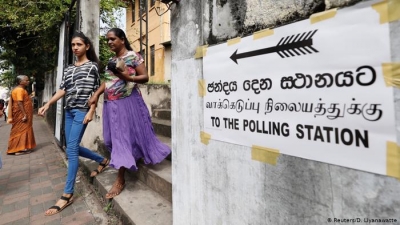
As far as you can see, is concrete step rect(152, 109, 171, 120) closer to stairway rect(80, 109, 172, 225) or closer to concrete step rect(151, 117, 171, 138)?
concrete step rect(151, 117, 171, 138)

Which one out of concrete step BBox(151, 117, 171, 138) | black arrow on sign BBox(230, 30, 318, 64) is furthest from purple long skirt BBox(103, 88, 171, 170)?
black arrow on sign BBox(230, 30, 318, 64)

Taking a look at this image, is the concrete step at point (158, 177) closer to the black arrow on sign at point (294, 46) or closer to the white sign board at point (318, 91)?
the white sign board at point (318, 91)

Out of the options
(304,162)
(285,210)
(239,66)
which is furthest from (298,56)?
(285,210)

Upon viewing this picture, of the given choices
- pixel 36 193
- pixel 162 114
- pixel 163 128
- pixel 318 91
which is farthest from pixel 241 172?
pixel 162 114

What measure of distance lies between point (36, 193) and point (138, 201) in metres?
1.68

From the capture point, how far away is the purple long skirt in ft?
8.07

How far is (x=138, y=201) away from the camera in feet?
7.96

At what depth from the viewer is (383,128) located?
839 mm

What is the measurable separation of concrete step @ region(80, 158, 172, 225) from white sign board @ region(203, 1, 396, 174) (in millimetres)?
1196

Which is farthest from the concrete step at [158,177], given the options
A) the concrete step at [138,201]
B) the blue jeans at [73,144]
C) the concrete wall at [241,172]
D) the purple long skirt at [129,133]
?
the blue jeans at [73,144]

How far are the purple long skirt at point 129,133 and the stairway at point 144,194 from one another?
0.64 feet

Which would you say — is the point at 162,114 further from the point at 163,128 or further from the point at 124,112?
the point at 124,112

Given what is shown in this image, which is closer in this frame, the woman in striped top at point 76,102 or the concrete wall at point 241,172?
the concrete wall at point 241,172

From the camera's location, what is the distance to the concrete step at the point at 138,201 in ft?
6.98
